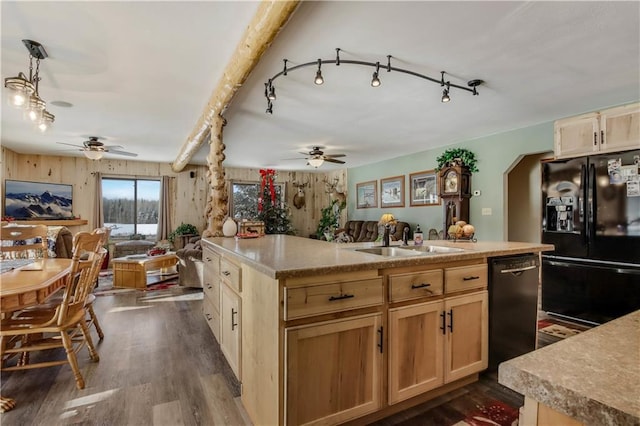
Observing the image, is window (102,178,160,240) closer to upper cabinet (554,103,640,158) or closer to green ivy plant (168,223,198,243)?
green ivy plant (168,223,198,243)

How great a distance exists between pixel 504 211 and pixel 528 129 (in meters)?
1.20

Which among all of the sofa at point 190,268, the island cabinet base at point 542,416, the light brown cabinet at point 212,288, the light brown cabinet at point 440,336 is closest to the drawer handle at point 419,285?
the light brown cabinet at point 440,336

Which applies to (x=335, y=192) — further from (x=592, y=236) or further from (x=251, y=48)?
(x=251, y=48)

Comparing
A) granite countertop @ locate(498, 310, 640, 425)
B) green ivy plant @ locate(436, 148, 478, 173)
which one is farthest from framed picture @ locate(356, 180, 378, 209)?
granite countertop @ locate(498, 310, 640, 425)

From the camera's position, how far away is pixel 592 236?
329 centimetres

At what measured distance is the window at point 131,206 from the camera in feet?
24.1

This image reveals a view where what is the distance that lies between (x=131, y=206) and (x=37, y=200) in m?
1.69

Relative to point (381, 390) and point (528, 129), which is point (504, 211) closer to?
point (528, 129)

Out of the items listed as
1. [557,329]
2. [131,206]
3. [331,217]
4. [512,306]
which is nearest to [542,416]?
[512,306]

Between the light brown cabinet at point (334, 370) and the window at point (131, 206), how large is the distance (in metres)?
7.35

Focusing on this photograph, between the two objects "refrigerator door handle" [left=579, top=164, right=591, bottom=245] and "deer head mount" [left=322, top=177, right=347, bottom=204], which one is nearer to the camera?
"refrigerator door handle" [left=579, top=164, right=591, bottom=245]

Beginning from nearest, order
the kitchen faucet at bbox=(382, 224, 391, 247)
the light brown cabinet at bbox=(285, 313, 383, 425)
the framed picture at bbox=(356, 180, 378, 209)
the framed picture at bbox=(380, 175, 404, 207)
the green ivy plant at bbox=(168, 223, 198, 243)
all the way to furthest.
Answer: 1. the light brown cabinet at bbox=(285, 313, 383, 425)
2. the kitchen faucet at bbox=(382, 224, 391, 247)
3. the framed picture at bbox=(380, 175, 404, 207)
4. the green ivy plant at bbox=(168, 223, 198, 243)
5. the framed picture at bbox=(356, 180, 378, 209)

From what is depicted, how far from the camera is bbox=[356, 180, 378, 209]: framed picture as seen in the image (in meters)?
7.55

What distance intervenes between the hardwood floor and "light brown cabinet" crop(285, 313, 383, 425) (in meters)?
0.35
